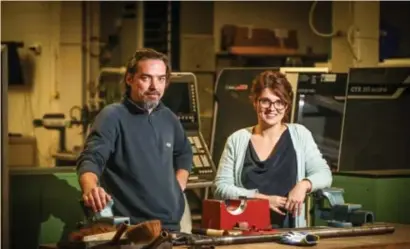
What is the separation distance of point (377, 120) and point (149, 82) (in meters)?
2.38

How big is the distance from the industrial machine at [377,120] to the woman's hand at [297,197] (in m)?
1.73

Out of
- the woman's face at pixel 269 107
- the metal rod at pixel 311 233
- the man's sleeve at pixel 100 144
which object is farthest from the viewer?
the woman's face at pixel 269 107

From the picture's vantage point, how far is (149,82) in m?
3.51

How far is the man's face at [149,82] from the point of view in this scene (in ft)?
11.5

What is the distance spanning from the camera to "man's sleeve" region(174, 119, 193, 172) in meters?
3.65

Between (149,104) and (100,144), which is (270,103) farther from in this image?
(100,144)

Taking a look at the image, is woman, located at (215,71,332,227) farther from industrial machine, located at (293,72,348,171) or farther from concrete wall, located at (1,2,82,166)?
concrete wall, located at (1,2,82,166)

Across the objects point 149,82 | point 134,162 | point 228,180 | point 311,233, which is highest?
point 149,82

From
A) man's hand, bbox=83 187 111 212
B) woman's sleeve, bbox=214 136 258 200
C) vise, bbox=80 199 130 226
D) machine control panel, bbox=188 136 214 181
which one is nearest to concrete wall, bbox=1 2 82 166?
machine control panel, bbox=188 136 214 181

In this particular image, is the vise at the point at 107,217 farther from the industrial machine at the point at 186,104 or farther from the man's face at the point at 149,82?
the industrial machine at the point at 186,104

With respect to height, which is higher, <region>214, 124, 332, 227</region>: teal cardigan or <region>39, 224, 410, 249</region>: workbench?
<region>214, 124, 332, 227</region>: teal cardigan

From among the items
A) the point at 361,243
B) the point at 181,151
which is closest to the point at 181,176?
the point at 181,151

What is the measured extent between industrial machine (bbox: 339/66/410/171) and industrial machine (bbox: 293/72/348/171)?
0.06 m

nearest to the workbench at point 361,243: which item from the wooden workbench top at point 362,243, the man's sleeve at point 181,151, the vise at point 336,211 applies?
the wooden workbench top at point 362,243
